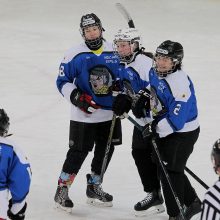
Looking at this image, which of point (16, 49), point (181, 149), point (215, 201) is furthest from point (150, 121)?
point (16, 49)

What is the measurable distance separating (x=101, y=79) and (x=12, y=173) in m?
1.26

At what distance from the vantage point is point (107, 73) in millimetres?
3975

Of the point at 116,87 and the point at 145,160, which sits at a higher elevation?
the point at 116,87

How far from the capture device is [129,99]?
12.6 feet

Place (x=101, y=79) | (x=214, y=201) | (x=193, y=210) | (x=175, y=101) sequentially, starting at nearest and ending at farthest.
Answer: (x=214, y=201) → (x=175, y=101) → (x=193, y=210) → (x=101, y=79)

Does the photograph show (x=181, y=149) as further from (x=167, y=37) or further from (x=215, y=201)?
(x=167, y=37)

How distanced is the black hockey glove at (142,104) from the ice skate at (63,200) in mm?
617

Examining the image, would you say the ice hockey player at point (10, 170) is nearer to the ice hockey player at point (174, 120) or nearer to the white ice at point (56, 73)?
the ice hockey player at point (174, 120)

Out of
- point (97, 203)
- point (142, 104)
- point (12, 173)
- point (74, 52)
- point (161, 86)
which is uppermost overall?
point (74, 52)

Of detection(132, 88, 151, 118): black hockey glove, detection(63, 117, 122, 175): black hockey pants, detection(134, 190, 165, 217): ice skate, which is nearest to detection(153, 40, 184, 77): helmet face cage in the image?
detection(132, 88, 151, 118): black hockey glove

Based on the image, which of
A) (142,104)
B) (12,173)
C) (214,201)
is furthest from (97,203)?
(214,201)

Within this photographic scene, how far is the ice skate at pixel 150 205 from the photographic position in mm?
3986

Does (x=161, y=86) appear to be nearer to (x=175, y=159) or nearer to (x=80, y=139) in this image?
(x=175, y=159)

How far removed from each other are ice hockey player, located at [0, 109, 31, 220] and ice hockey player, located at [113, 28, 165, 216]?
40.5 inches
